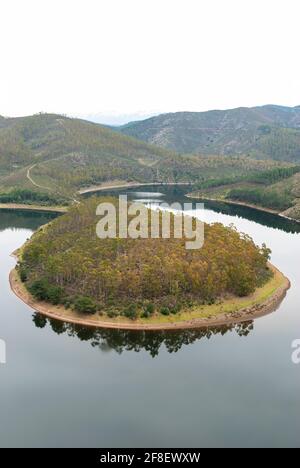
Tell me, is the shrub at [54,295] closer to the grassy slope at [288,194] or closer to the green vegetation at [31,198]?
the grassy slope at [288,194]

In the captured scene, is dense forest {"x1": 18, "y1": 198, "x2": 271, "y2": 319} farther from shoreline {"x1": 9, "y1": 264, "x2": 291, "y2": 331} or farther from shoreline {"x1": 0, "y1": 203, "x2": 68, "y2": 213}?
shoreline {"x1": 0, "y1": 203, "x2": 68, "y2": 213}

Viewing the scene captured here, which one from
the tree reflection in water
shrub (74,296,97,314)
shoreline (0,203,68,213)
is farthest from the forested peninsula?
shoreline (0,203,68,213)

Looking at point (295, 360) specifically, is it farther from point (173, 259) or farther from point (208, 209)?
point (208, 209)

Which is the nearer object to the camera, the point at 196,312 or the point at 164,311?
the point at 164,311

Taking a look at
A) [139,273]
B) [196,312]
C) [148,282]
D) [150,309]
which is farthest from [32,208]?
[196,312]

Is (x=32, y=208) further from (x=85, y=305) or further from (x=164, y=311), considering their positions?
(x=164, y=311)
